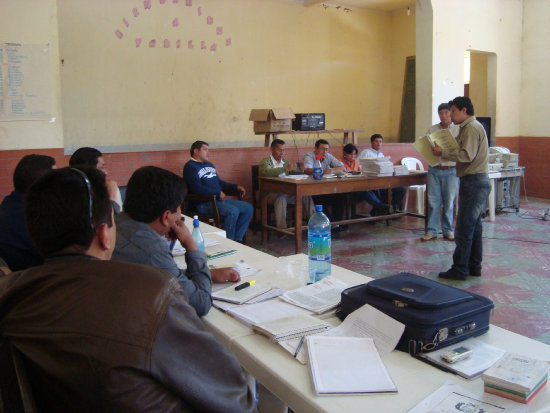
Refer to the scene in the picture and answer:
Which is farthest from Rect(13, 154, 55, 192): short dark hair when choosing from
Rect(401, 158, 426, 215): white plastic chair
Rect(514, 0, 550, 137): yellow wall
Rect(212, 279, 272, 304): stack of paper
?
Rect(514, 0, 550, 137): yellow wall

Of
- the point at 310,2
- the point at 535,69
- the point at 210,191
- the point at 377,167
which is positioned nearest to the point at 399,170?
the point at 377,167

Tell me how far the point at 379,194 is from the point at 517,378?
605 cm

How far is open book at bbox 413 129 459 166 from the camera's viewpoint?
15.8 ft

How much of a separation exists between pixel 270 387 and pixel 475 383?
0.56 m

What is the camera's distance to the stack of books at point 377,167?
19.5 ft

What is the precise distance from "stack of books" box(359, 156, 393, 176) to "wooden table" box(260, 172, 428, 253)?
74mm

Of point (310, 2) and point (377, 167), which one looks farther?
point (310, 2)

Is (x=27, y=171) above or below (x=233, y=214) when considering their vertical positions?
above

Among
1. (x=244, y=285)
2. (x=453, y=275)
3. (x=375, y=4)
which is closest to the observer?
(x=244, y=285)

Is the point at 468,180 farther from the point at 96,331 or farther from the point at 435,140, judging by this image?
the point at 96,331

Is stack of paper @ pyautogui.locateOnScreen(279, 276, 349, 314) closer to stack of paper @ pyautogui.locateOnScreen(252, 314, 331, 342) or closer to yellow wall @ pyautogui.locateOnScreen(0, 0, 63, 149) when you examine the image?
stack of paper @ pyautogui.locateOnScreen(252, 314, 331, 342)

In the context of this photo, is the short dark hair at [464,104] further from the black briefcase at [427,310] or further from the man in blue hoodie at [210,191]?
the black briefcase at [427,310]

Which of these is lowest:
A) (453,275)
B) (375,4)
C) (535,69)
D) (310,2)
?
(453,275)

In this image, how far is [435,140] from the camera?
4961 mm
